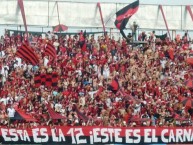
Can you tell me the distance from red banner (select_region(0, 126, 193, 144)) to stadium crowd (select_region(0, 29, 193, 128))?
0.61 m

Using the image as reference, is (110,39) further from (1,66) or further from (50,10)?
(1,66)

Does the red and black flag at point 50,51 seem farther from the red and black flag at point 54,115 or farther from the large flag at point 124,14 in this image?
the red and black flag at point 54,115

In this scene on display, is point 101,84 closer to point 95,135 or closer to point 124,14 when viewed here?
point 95,135

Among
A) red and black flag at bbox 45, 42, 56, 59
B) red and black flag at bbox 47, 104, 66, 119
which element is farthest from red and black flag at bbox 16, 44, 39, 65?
red and black flag at bbox 47, 104, 66, 119

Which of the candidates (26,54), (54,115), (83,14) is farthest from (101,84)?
(83,14)

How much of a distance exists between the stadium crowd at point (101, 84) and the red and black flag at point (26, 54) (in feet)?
1.41

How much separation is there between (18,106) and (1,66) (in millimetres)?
4115

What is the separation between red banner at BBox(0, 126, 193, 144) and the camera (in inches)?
1383

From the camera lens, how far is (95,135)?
35.8 m

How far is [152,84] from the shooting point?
135ft

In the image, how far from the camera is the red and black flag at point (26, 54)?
133 feet

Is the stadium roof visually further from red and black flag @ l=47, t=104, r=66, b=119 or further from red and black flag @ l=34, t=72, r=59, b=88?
red and black flag @ l=47, t=104, r=66, b=119

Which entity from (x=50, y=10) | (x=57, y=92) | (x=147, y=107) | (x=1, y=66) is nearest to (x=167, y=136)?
(x=147, y=107)

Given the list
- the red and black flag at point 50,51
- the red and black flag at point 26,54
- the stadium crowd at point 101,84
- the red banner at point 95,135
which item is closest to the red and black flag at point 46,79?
the stadium crowd at point 101,84
